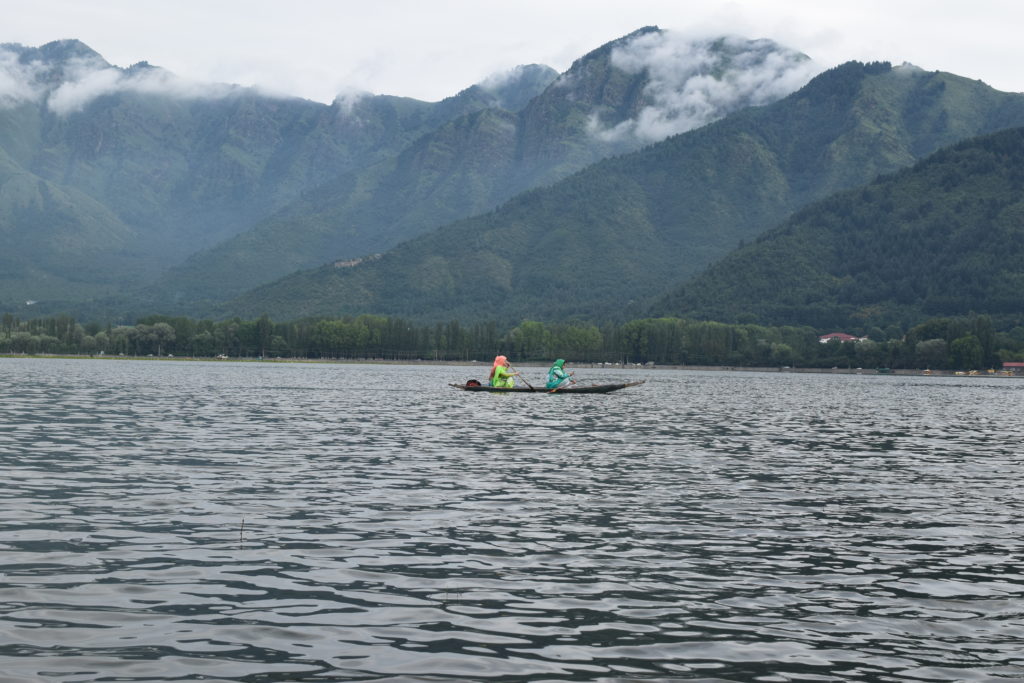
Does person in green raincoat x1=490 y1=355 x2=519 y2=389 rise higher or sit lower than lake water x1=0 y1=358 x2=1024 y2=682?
higher

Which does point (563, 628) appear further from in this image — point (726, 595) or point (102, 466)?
point (102, 466)

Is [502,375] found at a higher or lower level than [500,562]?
higher

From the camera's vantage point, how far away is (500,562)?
25188mm

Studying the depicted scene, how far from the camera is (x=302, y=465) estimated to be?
45.1 m

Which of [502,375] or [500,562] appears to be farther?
[502,375]

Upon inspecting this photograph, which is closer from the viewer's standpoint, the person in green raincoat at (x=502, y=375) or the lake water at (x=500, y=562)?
the lake water at (x=500, y=562)

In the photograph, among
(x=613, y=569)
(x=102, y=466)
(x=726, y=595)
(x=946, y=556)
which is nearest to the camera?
(x=726, y=595)

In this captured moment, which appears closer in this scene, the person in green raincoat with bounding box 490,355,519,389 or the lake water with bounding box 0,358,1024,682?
the lake water with bounding box 0,358,1024,682

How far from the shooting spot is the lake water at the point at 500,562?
57.9 feet

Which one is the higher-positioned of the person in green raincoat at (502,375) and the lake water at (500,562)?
the person in green raincoat at (502,375)

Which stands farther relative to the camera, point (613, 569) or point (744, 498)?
point (744, 498)

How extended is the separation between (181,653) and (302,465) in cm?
2795

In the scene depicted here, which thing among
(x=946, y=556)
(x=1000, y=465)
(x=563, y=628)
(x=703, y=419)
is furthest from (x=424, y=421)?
(x=563, y=628)

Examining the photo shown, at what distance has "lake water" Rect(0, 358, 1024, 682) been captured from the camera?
17.6 m
